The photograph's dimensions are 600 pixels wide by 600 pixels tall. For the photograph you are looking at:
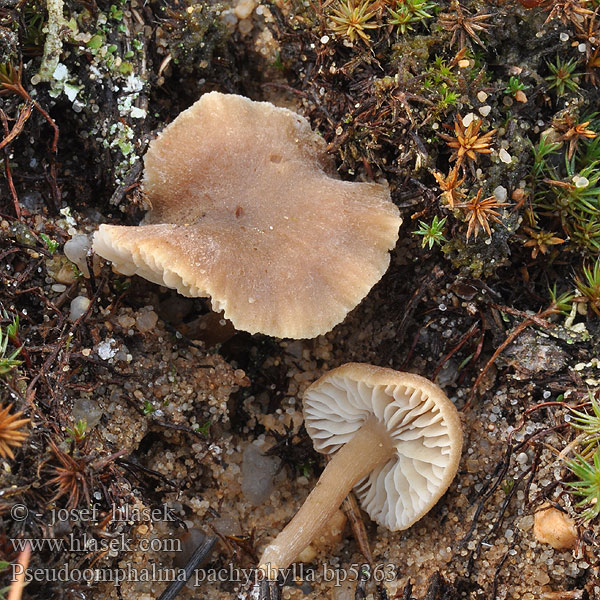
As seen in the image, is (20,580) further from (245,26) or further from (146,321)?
(245,26)

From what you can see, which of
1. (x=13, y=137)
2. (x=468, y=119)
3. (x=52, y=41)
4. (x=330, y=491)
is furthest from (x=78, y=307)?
(x=468, y=119)

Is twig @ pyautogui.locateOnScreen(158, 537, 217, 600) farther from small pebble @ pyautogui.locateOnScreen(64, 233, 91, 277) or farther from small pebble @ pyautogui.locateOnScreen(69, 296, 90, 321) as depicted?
small pebble @ pyautogui.locateOnScreen(64, 233, 91, 277)

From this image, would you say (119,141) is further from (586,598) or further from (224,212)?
(586,598)

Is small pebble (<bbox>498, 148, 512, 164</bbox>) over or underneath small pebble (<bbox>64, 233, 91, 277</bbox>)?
over

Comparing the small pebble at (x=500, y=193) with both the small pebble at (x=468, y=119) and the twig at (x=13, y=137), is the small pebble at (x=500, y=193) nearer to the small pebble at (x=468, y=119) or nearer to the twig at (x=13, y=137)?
the small pebble at (x=468, y=119)
